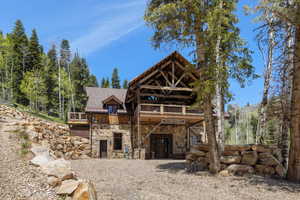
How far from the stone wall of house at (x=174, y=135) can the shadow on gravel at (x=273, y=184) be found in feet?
37.2

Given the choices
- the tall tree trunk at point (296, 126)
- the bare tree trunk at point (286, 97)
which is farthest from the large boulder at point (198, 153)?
the tall tree trunk at point (296, 126)

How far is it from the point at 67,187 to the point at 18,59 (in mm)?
41539

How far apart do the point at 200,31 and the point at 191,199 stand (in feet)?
22.4

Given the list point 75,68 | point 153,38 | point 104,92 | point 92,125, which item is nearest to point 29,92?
point 75,68

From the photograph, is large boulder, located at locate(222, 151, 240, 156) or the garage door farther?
the garage door

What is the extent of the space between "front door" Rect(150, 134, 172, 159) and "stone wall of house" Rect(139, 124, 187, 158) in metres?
0.37

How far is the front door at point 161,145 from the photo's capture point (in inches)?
745

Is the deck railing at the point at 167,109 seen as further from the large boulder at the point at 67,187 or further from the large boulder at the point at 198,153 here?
the large boulder at the point at 67,187

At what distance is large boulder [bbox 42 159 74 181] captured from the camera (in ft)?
15.4

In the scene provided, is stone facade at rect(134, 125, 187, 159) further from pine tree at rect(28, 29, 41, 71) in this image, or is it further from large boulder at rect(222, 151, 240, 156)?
pine tree at rect(28, 29, 41, 71)

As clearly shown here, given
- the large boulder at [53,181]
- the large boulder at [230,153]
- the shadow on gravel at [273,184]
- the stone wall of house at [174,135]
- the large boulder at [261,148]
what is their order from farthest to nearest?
1. the stone wall of house at [174,135]
2. the large boulder at [230,153]
3. the large boulder at [261,148]
4. the shadow on gravel at [273,184]
5. the large boulder at [53,181]

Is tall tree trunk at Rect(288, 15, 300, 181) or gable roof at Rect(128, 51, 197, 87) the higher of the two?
gable roof at Rect(128, 51, 197, 87)

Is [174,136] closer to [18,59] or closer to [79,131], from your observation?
[79,131]

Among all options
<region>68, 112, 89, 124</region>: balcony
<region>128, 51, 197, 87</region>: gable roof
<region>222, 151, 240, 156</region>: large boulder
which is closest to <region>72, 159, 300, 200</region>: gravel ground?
<region>222, 151, 240, 156</region>: large boulder
